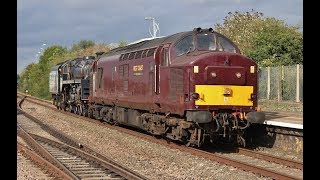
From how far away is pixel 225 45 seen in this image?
13594mm

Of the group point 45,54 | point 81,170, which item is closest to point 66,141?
point 81,170

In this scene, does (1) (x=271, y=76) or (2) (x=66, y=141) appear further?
(1) (x=271, y=76)

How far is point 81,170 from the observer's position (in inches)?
404

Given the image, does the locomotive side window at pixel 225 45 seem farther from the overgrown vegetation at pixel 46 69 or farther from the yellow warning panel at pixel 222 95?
the overgrown vegetation at pixel 46 69

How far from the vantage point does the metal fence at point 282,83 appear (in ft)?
81.8

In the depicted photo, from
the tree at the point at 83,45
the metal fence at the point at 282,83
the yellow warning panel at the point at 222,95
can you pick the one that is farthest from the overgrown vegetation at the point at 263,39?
the tree at the point at 83,45

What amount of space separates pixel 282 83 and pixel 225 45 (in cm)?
1426

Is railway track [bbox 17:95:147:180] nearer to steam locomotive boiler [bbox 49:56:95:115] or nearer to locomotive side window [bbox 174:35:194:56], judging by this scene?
locomotive side window [bbox 174:35:194:56]

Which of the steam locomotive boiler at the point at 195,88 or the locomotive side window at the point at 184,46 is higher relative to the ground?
the locomotive side window at the point at 184,46

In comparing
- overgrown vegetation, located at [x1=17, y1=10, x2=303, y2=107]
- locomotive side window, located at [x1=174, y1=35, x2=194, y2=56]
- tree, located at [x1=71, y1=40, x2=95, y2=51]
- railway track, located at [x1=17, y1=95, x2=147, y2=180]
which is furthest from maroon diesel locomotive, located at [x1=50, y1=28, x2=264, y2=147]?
tree, located at [x1=71, y1=40, x2=95, y2=51]

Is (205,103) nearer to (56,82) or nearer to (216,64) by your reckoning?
(216,64)

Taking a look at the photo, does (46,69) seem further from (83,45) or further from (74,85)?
(74,85)
